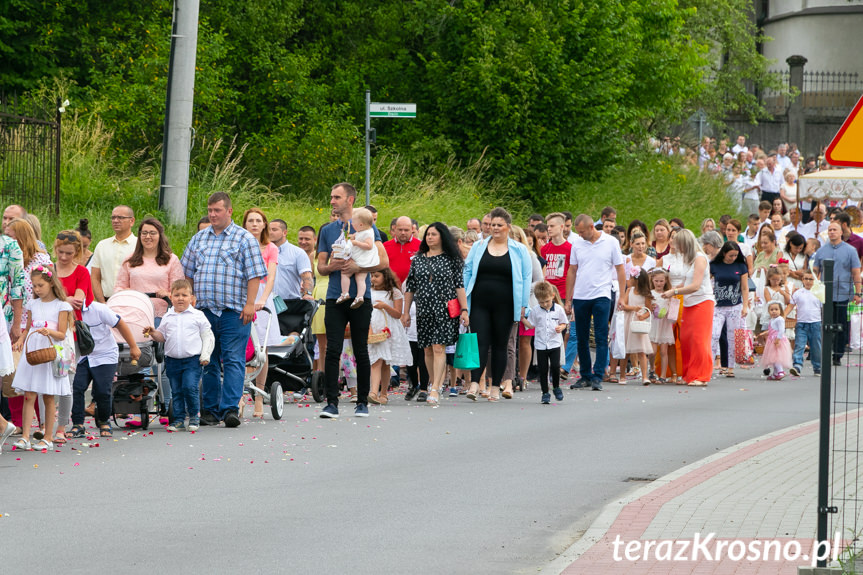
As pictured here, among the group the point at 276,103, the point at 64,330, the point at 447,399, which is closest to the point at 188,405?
the point at 64,330

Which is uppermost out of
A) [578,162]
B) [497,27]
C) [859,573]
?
[497,27]

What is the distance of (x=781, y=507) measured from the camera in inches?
342

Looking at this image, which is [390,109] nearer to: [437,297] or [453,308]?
[437,297]

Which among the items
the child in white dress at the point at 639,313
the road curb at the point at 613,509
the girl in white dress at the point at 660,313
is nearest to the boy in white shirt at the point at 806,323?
the girl in white dress at the point at 660,313

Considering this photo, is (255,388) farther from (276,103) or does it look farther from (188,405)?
(276,103)

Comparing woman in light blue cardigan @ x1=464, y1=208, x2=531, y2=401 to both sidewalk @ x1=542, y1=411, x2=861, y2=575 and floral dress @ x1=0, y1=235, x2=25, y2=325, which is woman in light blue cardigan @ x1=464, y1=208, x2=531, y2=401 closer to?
sidewalk @ x1=542, y1=411, x2=861, y2=575

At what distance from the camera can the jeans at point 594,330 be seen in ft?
57.4

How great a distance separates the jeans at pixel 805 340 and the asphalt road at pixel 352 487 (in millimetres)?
4652

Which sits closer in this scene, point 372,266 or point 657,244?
point 372,266

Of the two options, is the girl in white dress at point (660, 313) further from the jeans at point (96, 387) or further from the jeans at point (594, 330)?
the jeans at point (96, 387)

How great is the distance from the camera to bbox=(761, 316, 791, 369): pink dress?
19016mm

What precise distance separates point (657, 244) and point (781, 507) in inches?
439

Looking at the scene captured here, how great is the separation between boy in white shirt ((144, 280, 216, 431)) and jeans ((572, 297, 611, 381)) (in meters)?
6.19

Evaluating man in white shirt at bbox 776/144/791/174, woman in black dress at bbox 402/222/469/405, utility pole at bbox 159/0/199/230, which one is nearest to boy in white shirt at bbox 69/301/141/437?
woman in black dress at bbox 402/222/469/405
